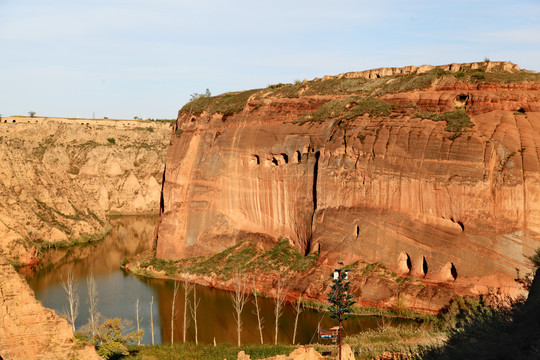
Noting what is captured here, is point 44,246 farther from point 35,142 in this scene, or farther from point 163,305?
point 35,142

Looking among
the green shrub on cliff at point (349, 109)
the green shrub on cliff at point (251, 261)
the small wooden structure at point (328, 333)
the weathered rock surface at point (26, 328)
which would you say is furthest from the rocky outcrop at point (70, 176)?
the small wooden structure at point (328, 333)

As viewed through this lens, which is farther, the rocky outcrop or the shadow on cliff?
the rocky outcrop

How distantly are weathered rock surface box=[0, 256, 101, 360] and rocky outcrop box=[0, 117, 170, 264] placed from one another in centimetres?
4109

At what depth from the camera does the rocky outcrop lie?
253ft

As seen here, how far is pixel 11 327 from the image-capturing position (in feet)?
84.5

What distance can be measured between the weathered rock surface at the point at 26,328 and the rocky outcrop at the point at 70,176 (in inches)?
1618

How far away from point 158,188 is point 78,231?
3562 centimetres

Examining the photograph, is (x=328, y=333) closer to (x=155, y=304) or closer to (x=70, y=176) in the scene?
(x=155, y=304)

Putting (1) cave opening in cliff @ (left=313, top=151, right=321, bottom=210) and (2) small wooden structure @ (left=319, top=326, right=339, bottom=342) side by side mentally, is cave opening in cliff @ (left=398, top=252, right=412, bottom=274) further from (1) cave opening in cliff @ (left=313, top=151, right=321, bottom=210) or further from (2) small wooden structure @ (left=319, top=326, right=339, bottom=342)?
(2) small wooden structure @ (left=319, top=326, right=339, bottom=342)

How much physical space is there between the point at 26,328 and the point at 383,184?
2924 centimetres

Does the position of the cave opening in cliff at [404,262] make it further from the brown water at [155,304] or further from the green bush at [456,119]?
the green bush at [456,119]

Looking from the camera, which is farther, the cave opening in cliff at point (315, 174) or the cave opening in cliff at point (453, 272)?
the cave opening in cliff at point (315, 174)

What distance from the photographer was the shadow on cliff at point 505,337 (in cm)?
1723

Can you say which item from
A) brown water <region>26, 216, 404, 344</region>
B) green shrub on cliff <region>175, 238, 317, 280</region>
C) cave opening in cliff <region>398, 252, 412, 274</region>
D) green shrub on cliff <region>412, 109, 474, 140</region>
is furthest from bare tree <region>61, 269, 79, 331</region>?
green shrub on cliff <region>412, 109, 474, 140</region>
